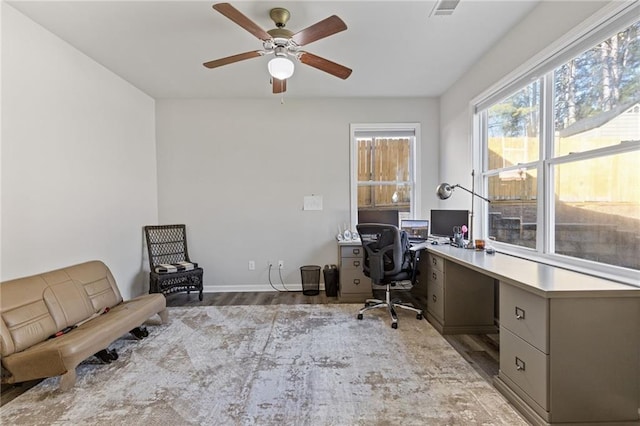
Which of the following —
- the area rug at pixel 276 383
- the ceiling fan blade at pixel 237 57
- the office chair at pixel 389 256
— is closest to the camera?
the area rug at pixel 276 383

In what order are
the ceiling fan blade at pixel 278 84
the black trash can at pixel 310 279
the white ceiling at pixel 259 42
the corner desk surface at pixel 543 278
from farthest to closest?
the black trash can at pixel 310 279 < the ceiling fan blade at pixel 278 84 < the white ceiling at pixel 259 42 < the corner desk surface at pixel 543 278

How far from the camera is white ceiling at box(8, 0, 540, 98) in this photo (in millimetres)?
2307

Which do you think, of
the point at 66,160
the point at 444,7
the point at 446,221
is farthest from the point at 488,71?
the point at 66,160

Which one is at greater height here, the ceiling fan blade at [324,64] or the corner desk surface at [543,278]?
the ceiling fan blade at [324,64]

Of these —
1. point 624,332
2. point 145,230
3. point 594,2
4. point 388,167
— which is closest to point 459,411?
point 624,332

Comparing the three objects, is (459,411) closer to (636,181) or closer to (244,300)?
(636,181)

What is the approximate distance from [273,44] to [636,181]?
2518mm

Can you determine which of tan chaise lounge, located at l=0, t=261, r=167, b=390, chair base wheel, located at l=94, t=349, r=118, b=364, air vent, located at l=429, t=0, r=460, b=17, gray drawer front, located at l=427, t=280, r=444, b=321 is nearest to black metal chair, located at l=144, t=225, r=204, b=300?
tan chaise lounge, located at l=0, t=261, r=167, b=390

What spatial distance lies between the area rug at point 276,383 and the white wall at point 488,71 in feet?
6.02

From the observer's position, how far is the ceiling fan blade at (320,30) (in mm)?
1954

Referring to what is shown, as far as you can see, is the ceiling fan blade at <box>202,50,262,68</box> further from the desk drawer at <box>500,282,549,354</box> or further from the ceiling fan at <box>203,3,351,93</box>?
the desk drawer at <box>500,282,549,354</box>

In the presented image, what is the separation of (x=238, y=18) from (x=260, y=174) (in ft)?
8.17

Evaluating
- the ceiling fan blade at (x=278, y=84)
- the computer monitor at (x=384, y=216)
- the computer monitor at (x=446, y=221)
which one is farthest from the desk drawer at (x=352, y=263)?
the ceiling fan blade at (x=278, y=84)

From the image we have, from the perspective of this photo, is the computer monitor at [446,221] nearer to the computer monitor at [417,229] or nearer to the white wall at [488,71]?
the computer monitor at [417,229]
